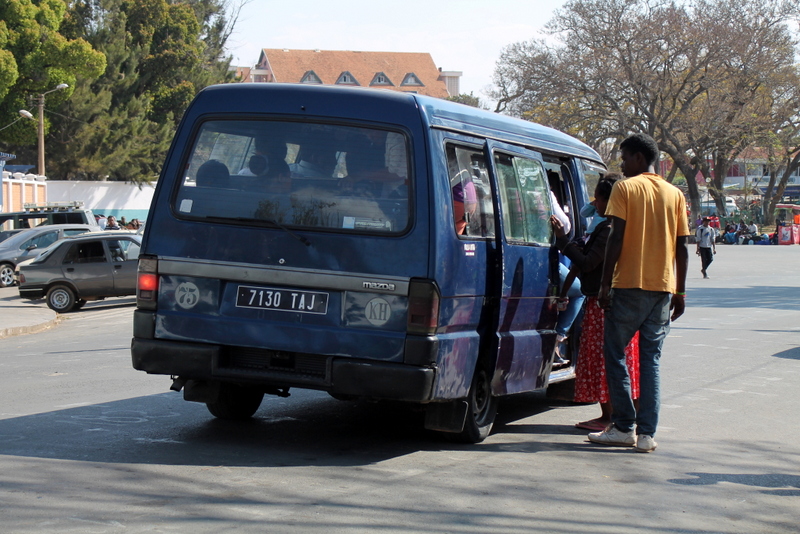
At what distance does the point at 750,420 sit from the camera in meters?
7.68

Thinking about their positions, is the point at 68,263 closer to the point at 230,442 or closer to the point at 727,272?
the point at 230,442

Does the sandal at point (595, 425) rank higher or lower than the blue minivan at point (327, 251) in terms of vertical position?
lower

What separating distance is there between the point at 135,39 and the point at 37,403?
189ft

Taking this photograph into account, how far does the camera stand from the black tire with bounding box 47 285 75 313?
20.5m

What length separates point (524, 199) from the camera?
6816 mm

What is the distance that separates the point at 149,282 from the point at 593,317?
298 centimetres

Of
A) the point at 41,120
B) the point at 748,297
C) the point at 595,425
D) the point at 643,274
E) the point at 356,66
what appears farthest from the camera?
the point at 356,66

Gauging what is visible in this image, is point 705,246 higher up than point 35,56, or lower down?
lower down

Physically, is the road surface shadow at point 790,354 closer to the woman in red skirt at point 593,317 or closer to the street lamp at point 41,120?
the woman in red skirt at point 593,317

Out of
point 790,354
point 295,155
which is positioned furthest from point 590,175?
point 790,354

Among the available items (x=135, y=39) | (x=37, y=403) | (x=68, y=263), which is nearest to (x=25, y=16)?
(x=135, y=39)

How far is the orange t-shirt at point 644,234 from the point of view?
6180 mm

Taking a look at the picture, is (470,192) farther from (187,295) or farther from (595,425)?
(595,425)

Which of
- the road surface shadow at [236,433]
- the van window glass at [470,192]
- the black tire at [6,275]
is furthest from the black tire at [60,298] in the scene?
the van window glass at [470,192]
